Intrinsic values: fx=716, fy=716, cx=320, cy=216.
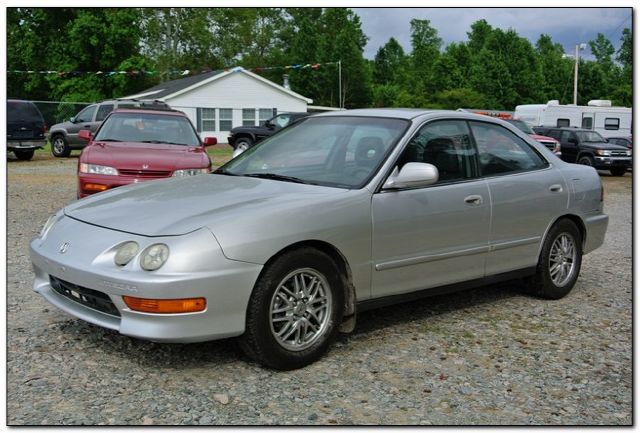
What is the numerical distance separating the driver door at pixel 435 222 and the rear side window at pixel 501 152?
12cm

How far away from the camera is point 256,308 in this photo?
12.9ft

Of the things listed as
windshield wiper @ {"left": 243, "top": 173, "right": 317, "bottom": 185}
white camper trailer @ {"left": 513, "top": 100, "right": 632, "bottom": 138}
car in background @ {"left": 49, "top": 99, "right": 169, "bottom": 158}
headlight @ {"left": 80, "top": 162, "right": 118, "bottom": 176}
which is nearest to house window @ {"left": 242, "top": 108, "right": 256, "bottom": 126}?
→ car in background @ {"left": 49, "top": 99, "right": 169, "bottom": 158}

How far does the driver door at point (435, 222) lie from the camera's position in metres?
4.60

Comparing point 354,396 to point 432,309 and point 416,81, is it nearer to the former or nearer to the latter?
point 432,309

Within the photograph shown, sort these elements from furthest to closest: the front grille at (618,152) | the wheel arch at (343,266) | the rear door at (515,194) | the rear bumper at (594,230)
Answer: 1. the front grille at (618,152)
2. the rear bumper at (594,230)
3. the rear door at (515,194)
4. the wheel arch at (343,266)

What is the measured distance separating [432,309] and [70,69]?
46659 mm

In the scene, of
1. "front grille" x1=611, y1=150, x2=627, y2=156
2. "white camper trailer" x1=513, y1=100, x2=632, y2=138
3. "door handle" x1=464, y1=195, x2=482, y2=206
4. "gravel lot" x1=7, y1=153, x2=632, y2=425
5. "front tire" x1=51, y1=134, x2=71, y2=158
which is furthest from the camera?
"white camper trailer" x1=513, y1=100, x2=632, y2=138

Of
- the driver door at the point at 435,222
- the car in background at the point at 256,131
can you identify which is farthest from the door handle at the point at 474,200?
the car in background at the point at 256,131

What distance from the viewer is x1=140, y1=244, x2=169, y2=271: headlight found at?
147 inches

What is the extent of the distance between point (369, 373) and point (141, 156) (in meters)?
5.58

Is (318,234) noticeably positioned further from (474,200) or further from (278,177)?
(474,200)

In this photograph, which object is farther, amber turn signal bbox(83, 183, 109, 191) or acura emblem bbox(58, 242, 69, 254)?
amber turn signal bbox(83, 183, 109, 191)

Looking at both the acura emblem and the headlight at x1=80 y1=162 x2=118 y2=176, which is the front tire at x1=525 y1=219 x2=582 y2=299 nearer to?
the acura emblem

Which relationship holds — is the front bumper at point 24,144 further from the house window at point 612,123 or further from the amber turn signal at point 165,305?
the house window at point 612,123
